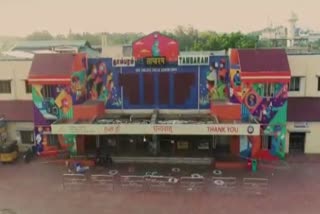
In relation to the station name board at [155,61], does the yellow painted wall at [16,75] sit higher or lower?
lower

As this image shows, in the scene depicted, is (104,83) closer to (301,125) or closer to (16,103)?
(16,103)

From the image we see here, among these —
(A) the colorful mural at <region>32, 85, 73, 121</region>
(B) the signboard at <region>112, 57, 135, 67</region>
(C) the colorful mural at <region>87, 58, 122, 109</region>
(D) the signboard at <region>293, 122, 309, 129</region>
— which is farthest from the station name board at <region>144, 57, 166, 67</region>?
(D) the signboard at <region>293, 122, 309, 129</region>

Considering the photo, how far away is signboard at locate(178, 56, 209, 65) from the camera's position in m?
27.1

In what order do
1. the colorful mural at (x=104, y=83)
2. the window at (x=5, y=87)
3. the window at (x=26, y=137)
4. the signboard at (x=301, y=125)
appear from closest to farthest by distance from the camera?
the signboard at (x=301, y=125), the colorful mural at (x=104, y=83), the window at (x=26, y=137), the window at (x=5, y=87)

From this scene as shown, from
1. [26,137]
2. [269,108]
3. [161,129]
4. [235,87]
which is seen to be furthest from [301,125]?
[26,137]

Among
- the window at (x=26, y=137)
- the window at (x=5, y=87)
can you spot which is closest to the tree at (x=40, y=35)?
the window at (x=5, y=87)

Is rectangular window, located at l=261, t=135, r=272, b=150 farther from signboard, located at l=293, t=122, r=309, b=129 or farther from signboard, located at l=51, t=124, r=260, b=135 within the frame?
signboard, located at l=51, t=124, r=260, b=135

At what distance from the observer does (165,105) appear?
28016mm

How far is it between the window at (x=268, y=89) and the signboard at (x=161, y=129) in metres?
3.22

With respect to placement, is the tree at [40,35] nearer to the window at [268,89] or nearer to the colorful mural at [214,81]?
the colorful mural at [214,81]

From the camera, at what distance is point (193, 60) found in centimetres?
2712

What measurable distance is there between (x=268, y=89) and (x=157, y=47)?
8.33 meters

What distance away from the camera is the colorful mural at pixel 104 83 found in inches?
1110

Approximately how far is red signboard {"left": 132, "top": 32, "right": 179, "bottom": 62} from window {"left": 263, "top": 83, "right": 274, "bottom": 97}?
6.53 metres
